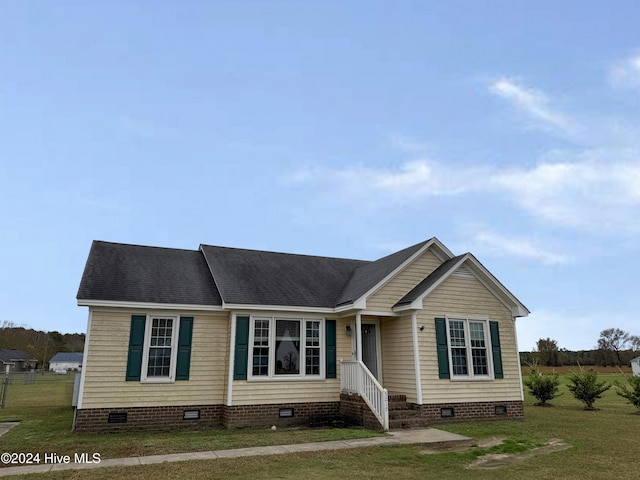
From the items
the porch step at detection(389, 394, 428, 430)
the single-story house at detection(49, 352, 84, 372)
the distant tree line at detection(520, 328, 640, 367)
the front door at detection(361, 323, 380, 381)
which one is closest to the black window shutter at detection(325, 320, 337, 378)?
the front door at detection(361, 323, 380, 381)

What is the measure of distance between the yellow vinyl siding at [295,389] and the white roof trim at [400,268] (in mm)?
1441

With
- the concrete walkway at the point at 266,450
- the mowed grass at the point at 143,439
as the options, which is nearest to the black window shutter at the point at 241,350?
the mowed grass at the point at 143,439

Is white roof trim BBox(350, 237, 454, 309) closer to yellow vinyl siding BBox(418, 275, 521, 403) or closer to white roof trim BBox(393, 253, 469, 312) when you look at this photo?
white roof trim BBox(393, 253, 469, 312)

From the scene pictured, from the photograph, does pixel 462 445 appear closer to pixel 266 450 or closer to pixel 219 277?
pixel 266 450

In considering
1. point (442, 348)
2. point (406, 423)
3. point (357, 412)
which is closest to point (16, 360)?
point (357, 412)

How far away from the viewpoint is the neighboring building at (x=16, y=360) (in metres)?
61.3

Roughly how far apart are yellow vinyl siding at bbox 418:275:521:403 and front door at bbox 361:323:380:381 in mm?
1916

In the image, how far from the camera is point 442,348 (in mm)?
12023

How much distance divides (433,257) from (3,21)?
50.1 feet

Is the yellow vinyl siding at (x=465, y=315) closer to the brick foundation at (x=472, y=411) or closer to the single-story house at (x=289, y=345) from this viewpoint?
the single-story house at (x=289, y=345)

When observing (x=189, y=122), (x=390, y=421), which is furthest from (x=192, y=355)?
(x=189, y=122)

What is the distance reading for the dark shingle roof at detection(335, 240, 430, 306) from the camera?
41.3 ft

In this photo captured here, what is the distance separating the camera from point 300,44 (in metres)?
16.1

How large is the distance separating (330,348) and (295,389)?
1.55 m
